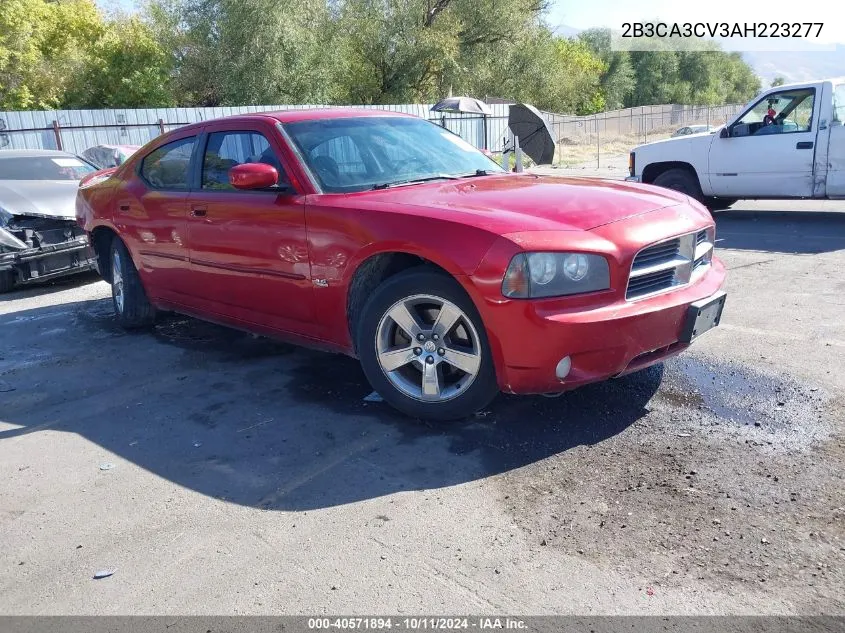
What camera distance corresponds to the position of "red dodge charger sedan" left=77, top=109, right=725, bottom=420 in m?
3.46

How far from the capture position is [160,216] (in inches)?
213

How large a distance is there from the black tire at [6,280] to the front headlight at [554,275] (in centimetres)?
643

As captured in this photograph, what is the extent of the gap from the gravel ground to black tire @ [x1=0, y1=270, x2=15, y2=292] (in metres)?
3.17

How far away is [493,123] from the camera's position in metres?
26.9

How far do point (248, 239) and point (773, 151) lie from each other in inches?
314

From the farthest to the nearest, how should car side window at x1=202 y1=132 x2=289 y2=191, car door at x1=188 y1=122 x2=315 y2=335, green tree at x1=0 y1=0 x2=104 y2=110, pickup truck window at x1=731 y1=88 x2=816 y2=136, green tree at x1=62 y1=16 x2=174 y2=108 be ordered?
1. green tree at x1=62 y1=16 x2=174 y2=108
2. green tree at x1=0 y1=0 x2=104 y2=110
3. pickup truck window at x1=731 y1=88 x2=816 y2=136
4. car side window at x1=202 y1=132 x2=289 y2=191
5. car door at x1=188 y1=122 x2=315 y2=335

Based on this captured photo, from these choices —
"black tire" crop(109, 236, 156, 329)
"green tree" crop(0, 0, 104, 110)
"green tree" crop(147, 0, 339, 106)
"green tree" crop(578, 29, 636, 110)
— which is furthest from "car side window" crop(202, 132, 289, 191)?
"green tree" crop(578, 29, 636, 110)

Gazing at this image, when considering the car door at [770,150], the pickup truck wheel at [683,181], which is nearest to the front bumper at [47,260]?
the pickup truck wheel at [683,181]

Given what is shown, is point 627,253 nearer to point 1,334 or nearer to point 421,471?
point 421,471

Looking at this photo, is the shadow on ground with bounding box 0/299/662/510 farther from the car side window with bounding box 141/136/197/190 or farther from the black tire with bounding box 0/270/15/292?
the black tire with bounding box 0/270/15/292

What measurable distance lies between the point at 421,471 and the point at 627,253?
4.62 ft

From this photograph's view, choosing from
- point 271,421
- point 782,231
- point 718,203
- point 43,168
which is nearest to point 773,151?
point 782,231

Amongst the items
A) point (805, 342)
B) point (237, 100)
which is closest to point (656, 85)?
point (237, 100)

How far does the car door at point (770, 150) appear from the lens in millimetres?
9641
